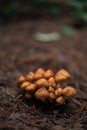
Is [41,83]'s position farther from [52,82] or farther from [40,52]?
[40,52]

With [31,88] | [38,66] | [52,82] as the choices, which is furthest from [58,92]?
[38,66]

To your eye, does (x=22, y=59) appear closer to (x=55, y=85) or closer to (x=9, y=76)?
(x=9, y=76)

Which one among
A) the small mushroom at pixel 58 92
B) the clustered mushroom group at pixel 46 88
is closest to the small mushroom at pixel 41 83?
the clustered mushroom group at pixel 46 88

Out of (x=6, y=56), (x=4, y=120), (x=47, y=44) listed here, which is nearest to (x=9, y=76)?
(x=6, y=56)

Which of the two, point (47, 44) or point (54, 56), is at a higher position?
point (47, 44)

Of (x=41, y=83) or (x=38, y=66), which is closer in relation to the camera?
(x=41, y=83)

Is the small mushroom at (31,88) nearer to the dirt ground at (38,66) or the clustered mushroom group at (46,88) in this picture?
the clustered mushroom group at (46,88)
